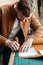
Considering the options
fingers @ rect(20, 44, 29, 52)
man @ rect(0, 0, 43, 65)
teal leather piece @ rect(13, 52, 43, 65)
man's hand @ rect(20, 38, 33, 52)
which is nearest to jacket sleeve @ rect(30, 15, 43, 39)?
man @ rect(0, 0, 43, 65)

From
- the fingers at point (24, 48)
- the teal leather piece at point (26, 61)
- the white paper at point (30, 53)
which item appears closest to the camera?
the teal leather piece at point (26, 61)

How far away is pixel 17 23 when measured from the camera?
172 centimetres

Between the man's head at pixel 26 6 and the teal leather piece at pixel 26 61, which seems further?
the man's head at pixel 26 6

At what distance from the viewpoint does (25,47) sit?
1.53 meters

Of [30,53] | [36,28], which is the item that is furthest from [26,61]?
[36,28]

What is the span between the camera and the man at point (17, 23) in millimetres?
1496

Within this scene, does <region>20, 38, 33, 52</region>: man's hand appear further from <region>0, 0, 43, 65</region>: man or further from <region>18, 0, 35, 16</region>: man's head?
<region>18, 0, 35, 16</region>: man's head

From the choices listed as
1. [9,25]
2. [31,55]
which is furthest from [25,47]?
[9,25]

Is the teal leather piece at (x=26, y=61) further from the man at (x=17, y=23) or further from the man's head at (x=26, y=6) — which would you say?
the man's head at (x=26, y=6)

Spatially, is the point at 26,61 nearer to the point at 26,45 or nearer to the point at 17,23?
the point at 26,45

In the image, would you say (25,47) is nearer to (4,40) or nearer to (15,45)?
(15,45)

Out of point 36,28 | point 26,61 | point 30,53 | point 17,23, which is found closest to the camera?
point 26,61

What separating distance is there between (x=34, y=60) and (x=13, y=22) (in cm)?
53

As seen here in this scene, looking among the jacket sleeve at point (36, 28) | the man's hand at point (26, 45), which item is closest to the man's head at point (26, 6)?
the man's hand at point (26, 45)
